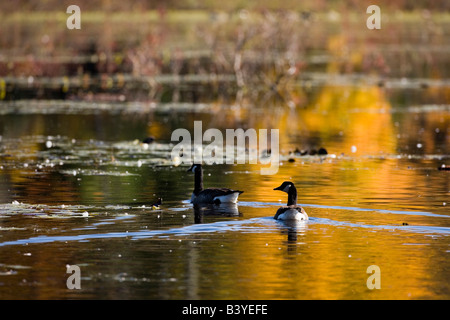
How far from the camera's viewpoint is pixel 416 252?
16359mm

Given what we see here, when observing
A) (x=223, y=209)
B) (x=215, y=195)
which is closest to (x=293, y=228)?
(x=223, y=209)

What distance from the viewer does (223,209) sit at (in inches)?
796

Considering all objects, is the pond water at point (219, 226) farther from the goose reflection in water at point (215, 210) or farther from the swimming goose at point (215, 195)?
the swimming goose at point (215, 195)

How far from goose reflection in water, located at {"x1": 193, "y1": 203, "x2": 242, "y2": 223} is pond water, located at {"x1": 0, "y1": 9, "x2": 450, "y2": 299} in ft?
0.14

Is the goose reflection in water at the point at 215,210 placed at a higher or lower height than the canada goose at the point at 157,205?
lower

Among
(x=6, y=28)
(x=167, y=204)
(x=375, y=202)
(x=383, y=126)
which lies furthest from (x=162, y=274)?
(x=6, y=28)

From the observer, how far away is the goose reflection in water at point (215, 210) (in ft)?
64.3

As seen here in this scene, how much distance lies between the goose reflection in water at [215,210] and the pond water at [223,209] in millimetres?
42

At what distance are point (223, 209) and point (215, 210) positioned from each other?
0.16m

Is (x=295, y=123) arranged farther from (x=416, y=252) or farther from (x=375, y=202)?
(x=416, y=252)

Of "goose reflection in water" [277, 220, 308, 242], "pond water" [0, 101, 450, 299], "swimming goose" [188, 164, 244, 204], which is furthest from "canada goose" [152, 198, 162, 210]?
"goose reflection in water" [277, 220, 308, 242]

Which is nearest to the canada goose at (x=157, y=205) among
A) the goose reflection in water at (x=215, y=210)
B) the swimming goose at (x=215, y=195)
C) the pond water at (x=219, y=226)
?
the pond water at (x=219, y=226)

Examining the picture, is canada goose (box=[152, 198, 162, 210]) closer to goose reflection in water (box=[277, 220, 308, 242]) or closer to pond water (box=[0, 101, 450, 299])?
pond water (box=[0, 101, 450, 299])

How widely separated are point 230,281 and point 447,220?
5.89 m
